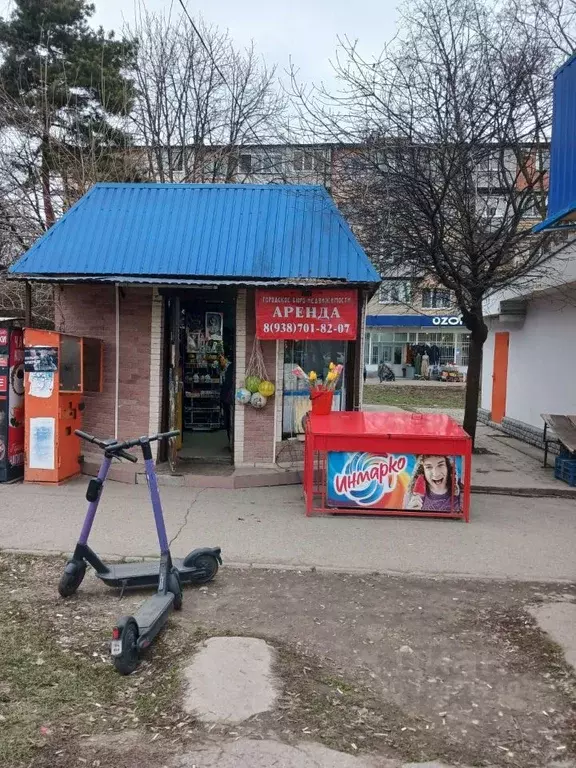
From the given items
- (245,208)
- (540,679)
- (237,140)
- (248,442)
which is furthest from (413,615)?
(237,140)

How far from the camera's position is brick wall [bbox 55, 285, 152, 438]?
9.28 metres

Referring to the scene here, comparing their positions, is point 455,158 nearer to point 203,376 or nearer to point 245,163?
point 203,376

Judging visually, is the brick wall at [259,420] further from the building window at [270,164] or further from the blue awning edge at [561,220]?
the building window at [270,164]

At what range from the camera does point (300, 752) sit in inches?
121

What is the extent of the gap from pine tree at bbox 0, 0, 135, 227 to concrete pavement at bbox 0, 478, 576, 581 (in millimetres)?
11190

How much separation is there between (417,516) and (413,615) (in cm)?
273

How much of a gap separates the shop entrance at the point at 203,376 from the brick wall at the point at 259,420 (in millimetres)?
601

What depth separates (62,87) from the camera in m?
17.9

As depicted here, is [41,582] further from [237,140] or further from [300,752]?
[237,140]

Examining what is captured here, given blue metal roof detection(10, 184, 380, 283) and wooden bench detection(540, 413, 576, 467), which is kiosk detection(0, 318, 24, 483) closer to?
blue metal roof detection(10, 184, 380, 283)

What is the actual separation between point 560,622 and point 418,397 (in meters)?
20.6

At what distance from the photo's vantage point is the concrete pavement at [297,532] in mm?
6008

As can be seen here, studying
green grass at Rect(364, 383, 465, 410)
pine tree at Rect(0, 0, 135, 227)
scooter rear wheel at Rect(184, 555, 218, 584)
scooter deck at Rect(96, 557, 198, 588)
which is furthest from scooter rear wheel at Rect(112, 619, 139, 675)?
green grass at Rect(364, 383, 465, 410)

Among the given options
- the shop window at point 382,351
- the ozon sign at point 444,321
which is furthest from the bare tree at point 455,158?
the shop window at point 382,351
